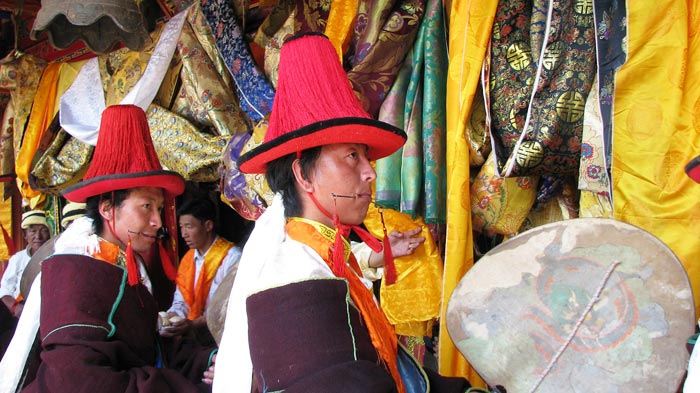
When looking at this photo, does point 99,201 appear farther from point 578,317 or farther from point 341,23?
point 578,317

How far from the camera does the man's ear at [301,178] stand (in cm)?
166

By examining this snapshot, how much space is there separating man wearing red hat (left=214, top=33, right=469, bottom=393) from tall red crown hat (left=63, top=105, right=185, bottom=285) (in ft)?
2.87

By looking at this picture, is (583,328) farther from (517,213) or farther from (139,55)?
(139,55)

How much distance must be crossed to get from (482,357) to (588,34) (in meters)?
1.15

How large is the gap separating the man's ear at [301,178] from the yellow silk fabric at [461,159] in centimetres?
93

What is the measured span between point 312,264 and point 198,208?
2.95 meters

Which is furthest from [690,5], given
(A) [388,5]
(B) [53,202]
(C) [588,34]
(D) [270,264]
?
(B) [53,202]

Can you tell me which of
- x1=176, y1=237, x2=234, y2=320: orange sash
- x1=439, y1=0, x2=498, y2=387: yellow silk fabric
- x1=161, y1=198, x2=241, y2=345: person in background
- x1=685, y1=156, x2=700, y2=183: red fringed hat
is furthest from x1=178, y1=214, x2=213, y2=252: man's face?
x1=685, y1=156, x2=700, y2=183: red fringed hat

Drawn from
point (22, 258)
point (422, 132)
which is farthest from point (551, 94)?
point (22, 258)

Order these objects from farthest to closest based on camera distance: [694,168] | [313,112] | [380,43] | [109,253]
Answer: [380,43]
[109,253]
[313,112]
[694,168]

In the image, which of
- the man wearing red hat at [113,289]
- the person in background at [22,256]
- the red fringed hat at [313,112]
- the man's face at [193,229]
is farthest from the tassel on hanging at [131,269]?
the person in background at [22,256]

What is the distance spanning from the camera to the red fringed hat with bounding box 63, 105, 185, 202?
8.00ft

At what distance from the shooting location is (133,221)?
96.3 inches

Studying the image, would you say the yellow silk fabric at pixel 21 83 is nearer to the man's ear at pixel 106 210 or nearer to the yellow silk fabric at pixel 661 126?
the man's ear at pixel 106 210
